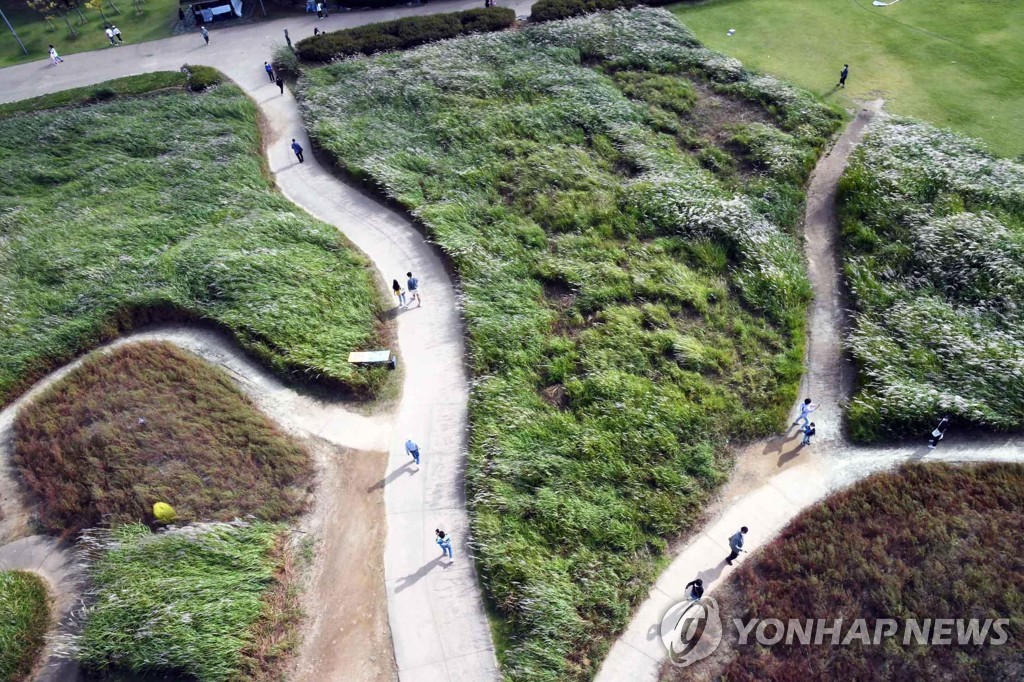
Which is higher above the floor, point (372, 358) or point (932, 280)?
point (372, 358)

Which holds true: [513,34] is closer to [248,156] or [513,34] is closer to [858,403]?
[248,156]

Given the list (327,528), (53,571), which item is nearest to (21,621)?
(53,571)

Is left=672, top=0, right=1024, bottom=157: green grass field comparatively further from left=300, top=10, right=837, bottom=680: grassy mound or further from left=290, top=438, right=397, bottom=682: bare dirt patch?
left=290, top=438, right=397, bottom=682: bare dirt patch

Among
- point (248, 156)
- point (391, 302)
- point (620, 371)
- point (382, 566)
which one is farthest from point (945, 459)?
point (248, 156)

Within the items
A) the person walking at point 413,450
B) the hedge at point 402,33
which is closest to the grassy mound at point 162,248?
the person walking at point 413,450

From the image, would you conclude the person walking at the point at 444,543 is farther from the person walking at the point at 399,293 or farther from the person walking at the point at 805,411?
the person walking at the point at 805,411

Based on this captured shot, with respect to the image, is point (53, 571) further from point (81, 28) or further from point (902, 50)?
point (902, 50)
